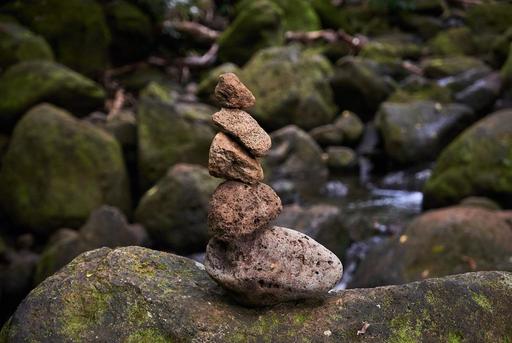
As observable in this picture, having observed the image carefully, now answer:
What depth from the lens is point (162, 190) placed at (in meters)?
9.69

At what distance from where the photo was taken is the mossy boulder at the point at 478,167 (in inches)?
376

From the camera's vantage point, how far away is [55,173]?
10070 mm

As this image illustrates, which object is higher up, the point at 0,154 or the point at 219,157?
the point at 219,157

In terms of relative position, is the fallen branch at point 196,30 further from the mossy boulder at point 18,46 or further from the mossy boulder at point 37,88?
the mossy boulder at point 37,88

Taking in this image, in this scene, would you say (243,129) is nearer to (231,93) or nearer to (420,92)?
(231,93)

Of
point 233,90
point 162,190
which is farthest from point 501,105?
point 233,90

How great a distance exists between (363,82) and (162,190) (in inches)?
325

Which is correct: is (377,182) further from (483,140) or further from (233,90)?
(233,90)

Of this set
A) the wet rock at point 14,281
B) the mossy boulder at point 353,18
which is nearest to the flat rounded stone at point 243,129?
the wet rock at point 14,281

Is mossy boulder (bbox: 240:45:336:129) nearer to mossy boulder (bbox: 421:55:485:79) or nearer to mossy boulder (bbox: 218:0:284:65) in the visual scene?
mossy boulder (bbox: 218:0:284:65)

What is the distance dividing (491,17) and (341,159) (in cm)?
1201

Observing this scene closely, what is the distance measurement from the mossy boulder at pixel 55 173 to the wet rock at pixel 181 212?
121cm

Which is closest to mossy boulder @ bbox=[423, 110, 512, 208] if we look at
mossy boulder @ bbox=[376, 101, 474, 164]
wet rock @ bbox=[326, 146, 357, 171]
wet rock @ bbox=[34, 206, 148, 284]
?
mossy boulder @ bbox=[376, 101, 474, 164]

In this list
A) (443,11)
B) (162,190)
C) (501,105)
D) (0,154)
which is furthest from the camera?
(443,11)
